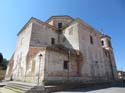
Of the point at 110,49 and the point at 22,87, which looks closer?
the point at 22,87

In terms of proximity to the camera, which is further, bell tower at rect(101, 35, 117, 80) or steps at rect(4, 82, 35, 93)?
bell tower at rect(101, 35, 117, 80)

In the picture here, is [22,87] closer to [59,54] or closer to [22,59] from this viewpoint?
[59,54]

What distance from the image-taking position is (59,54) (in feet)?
38.8

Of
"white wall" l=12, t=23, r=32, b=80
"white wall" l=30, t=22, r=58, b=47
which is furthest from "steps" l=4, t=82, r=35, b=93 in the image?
"white wall" l=30, t=22, r=58, b=47

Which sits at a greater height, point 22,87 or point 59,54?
point 59,54

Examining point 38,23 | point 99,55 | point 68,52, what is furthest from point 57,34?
point 99,55

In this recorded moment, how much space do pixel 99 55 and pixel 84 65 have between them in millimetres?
5428

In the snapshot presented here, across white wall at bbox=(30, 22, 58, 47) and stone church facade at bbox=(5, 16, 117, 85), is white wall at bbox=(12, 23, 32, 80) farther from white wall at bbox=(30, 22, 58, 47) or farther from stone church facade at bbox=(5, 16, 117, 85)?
white wall at bbox=(30, 22, 58, 47)

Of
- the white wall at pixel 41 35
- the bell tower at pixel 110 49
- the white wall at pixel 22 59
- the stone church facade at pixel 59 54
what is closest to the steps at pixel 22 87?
the stone church facade at pixel 59 54

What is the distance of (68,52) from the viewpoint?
42.0 feet

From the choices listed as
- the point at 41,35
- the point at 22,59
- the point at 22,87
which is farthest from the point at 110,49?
the point at 22,87

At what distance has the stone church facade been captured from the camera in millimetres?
10773

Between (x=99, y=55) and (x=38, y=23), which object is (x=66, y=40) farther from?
(x=99, y=55)

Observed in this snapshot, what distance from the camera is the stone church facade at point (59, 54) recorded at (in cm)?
1077
